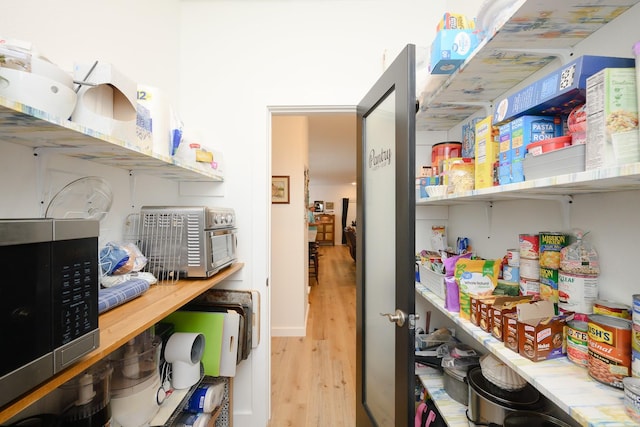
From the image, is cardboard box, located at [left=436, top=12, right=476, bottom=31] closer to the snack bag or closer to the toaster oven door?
the snack bag

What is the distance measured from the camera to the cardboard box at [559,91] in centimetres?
63

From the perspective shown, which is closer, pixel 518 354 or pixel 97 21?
pixel 518 354

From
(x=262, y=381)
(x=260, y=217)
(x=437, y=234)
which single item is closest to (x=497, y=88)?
(x=437, y=234)

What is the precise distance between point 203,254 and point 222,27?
1486mm

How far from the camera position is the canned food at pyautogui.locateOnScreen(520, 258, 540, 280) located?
0.94 m

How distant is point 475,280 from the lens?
1066 millimetres

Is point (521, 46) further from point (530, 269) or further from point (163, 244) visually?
point (163, 244)

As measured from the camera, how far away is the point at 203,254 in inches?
50.5

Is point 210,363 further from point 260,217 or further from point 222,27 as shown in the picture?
point 222,27

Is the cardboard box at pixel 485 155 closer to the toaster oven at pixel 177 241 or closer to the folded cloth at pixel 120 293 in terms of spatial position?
the toaster oven at pixel 177 241

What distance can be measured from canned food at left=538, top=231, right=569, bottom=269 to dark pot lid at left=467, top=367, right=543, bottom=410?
460 mm

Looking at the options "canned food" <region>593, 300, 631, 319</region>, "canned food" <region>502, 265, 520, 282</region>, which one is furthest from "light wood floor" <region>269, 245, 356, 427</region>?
"canned food" <region>593, 300, 631, 319</region>

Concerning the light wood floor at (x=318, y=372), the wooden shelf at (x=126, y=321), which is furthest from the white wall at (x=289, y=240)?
the wooden shelf at (x=126, y=321)

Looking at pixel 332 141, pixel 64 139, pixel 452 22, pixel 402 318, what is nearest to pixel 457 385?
pixel 402 318
